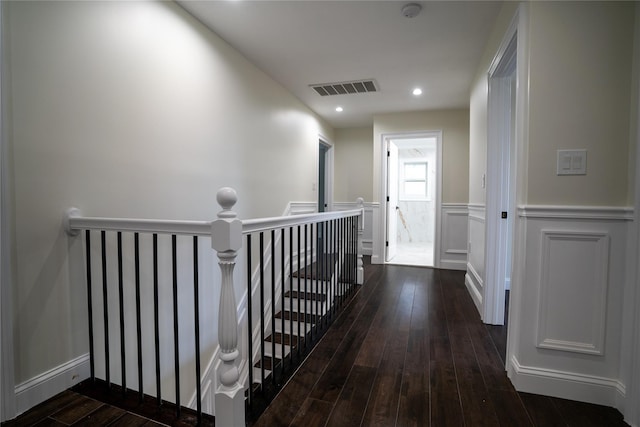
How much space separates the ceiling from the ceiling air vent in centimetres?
9

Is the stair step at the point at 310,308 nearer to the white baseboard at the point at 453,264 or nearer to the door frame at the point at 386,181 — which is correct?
the door frame at the point at 386,181

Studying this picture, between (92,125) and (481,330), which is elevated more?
(92,125)

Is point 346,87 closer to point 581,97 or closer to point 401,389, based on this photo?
point 581,97

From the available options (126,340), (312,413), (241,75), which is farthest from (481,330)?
(241,75)

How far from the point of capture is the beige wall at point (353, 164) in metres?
5.75

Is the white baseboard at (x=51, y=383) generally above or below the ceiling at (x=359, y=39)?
below

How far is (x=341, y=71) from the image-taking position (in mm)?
3287

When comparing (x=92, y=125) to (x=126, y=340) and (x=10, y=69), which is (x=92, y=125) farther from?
(x=126, y=340)

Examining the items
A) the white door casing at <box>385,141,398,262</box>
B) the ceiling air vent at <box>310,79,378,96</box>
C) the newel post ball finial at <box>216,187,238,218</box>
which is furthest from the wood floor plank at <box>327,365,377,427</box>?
the white door casing at <box>385,141,398,262</box>

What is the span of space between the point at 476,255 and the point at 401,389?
1974 mm

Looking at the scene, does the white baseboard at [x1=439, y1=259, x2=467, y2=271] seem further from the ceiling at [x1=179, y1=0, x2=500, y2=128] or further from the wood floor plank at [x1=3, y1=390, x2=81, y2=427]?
the wood floor plank at [x1=3, y1=390, x2=81, y2=427]

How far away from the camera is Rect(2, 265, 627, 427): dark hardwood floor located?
1.39 metres

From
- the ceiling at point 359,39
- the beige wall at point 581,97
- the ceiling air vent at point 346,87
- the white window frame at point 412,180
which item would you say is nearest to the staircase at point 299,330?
the beige wall at point 581,97

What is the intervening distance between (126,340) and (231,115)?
76.8 inches
